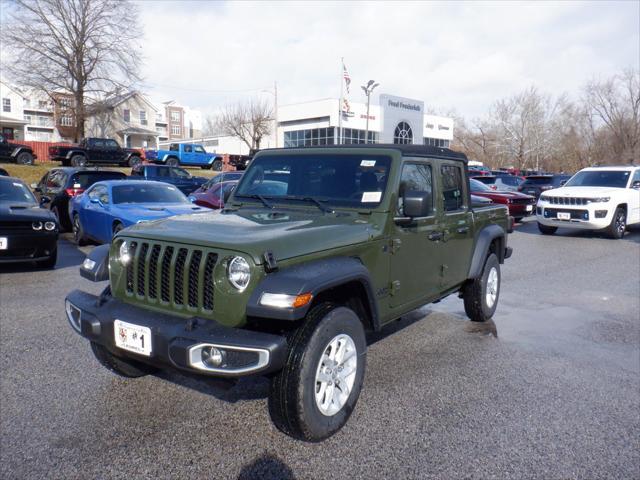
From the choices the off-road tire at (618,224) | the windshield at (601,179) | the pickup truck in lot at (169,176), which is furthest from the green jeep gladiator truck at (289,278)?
the pickup truck in lot at (169,176)

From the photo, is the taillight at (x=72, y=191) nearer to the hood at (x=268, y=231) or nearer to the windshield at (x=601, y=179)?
the hood at (x=268, y=231)

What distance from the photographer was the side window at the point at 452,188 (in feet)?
16.2

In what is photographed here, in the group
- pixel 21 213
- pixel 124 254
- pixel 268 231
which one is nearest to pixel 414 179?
pixel 268 231

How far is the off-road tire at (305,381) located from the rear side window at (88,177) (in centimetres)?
1168

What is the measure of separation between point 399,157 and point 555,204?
11066 millimetres

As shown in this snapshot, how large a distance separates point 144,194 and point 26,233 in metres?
2.52

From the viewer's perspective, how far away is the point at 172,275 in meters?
3.26

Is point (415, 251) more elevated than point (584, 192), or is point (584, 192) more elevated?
point (584, 192)

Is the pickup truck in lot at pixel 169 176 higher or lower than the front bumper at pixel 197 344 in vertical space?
higher

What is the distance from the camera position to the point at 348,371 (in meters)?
3.50

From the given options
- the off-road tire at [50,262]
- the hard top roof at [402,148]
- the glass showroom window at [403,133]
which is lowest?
the off-road tire at [50,262]

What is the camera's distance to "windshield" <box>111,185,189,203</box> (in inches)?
385

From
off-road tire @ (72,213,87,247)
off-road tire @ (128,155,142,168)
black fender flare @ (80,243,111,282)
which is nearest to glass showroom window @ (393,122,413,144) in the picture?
off-road tire @ (128,155,142,168)

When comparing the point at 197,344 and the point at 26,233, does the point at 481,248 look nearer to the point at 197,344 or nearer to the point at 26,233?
the point at 197,344
